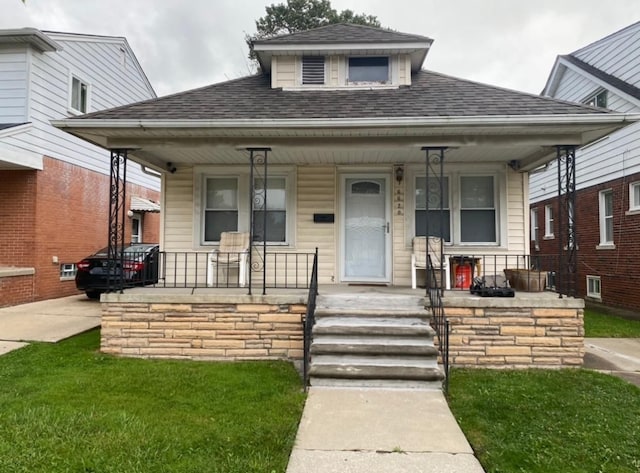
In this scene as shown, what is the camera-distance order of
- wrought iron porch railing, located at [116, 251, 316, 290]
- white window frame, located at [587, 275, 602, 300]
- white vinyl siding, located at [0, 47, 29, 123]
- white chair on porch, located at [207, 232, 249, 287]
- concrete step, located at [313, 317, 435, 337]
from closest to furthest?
concrete step, located at [313, 317, 435, 337], white chair on porch, located at [207, 232, 249, 287], wrought iron porch railing, located at [116, 251, 316, 290], white vinyl siding, located at [0, 47, 29, 123], white window frame, located at [587, 275, 602, 300]

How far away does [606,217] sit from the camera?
10555 mm

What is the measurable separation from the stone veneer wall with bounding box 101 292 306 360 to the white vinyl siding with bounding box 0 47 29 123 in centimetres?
666

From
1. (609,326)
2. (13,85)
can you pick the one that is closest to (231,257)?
(13,85)

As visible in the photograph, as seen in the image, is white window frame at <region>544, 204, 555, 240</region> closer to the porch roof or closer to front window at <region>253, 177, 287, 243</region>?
the porch roof

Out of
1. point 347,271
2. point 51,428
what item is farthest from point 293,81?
point 51,428

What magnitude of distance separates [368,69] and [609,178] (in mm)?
6986

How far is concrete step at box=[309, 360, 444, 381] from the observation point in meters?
4.45

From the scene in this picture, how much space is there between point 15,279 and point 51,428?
733 centimetres

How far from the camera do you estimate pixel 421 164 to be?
7.30m

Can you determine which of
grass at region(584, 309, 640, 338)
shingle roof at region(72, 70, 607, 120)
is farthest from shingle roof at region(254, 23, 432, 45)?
grass at region(584, 309, 640, 338)

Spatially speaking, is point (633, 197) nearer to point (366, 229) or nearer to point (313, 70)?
point (366, 229)

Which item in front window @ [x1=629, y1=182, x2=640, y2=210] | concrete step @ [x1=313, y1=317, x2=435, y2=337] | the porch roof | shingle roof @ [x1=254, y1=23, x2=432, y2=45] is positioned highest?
shingle roof @ [x1=254, y1=23, x2=432, y2=45]

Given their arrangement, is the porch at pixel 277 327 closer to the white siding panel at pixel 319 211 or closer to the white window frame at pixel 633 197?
the white siding panel at pixel 319 211

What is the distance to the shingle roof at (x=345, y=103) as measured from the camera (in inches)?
223
